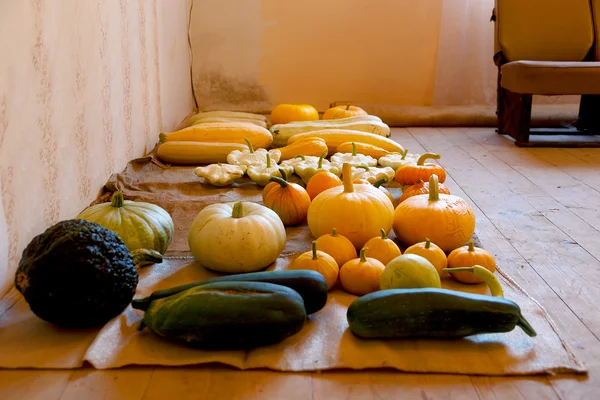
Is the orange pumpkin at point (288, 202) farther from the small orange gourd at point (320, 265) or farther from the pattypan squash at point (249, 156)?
the pattypan squash at point (249, 156)

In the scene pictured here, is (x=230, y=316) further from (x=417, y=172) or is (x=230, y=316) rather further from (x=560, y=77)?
(x=560, y=77)

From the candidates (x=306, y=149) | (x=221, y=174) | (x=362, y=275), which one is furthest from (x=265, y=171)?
(x=362, y=275)

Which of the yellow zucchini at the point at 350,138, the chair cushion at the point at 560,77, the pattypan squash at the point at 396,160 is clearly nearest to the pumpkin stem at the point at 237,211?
the pattypan squash at the point at 396,160

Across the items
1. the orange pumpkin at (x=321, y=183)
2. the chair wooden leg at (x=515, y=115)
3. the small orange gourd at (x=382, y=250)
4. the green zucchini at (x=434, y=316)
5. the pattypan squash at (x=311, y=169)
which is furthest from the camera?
the chair wooden leg at (x=515, y=115)

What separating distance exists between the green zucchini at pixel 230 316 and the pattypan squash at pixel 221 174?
4.33ft

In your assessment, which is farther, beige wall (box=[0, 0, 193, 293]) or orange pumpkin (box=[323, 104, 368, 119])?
orange pumpkin (box=[323, 104, 368, 119])

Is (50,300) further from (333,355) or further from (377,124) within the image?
(377,124)

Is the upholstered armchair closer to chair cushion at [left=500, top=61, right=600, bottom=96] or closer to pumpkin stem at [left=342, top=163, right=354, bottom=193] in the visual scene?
chair cushion at [left=500, top=61, right=600, bottom=96]

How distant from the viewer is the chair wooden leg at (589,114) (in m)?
4.07

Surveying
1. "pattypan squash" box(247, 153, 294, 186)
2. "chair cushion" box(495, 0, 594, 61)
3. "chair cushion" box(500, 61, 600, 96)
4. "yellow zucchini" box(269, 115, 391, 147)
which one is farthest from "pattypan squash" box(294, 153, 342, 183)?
"chair cushion" box(495, 0, 594, 61)

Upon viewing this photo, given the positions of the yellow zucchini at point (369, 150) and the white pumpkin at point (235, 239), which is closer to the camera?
the white pumpkin at point (235, 239)

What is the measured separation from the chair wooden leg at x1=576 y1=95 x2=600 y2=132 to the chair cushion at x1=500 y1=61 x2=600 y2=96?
1.55ft

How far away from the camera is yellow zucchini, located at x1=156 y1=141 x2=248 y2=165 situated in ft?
10.3

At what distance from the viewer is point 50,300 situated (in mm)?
1490
